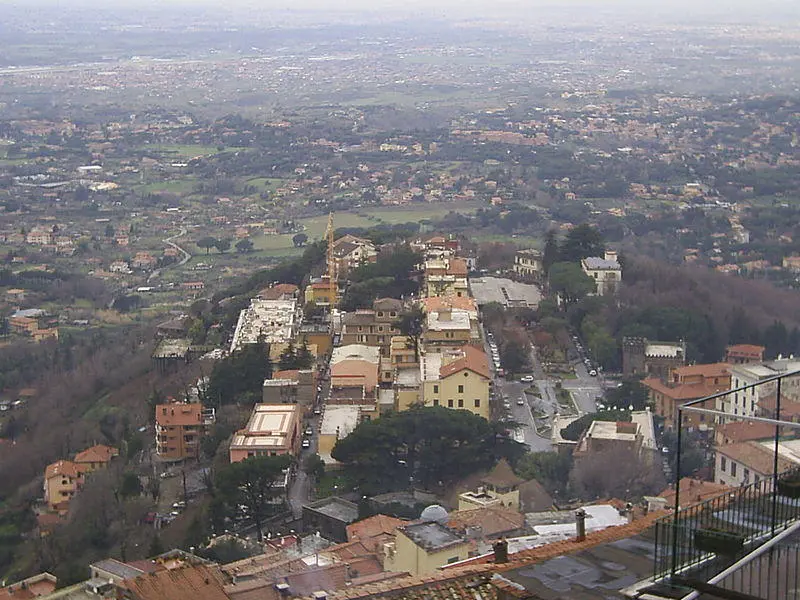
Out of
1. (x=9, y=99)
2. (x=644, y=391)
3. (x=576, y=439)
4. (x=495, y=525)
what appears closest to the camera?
(x=495, y=525)

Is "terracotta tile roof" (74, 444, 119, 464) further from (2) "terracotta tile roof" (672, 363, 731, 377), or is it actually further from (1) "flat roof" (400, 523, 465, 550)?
(1) "flat roof" (400, 523, 465, 550)

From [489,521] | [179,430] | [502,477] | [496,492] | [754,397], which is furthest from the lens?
[179,430]

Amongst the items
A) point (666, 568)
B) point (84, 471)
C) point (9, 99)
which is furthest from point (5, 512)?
point (9, 99)

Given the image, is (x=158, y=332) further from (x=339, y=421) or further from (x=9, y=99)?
(x=9, y=99)

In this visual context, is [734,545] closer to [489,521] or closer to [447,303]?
[489,521]

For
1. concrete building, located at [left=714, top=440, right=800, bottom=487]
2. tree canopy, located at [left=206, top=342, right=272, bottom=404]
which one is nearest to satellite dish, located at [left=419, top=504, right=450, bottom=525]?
concrete building, located at [left=714, top=440, right=800, bottom=487]

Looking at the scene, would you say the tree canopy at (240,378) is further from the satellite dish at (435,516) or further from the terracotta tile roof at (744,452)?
the satellite dish at (435,516)

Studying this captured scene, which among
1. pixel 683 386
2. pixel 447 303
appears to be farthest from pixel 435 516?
pixel 447 303
